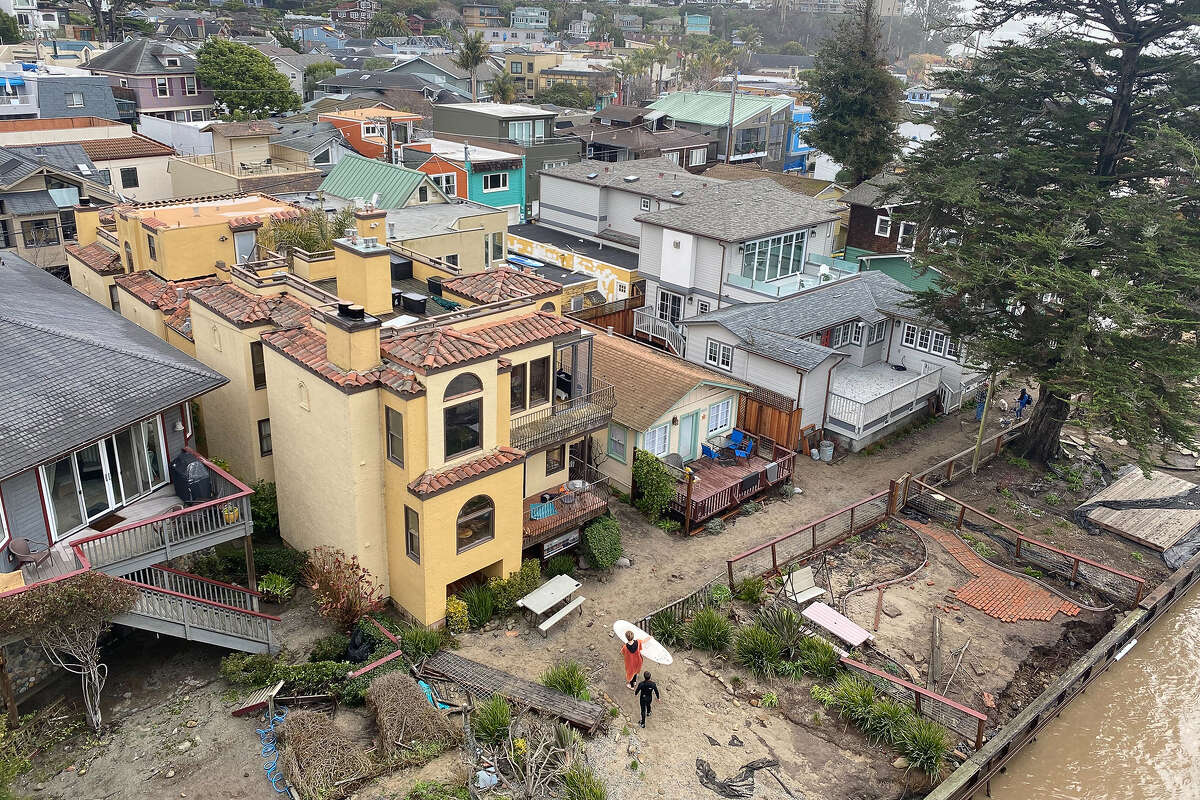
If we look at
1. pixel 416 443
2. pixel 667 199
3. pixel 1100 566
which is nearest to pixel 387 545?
pixel 416 443

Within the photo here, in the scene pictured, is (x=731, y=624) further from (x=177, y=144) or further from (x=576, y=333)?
(x=177, y=144)

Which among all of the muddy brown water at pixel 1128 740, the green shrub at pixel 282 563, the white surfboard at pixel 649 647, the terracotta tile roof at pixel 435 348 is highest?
the terracotta tile roof at pixel 435 348

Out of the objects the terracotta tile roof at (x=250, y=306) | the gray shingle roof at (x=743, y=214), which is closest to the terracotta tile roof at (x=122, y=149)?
the terracotta tile roof at (x=250, y=306)

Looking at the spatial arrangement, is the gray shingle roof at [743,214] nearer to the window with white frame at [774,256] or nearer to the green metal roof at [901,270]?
the window with white frame at [774,256]

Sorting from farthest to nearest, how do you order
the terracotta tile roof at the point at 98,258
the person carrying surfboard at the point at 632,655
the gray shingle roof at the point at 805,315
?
the gray shingle roof at the point at 805,315
the terracotta tile roof at the point at 98,258
the person carrying surfboard at the point at 632,655

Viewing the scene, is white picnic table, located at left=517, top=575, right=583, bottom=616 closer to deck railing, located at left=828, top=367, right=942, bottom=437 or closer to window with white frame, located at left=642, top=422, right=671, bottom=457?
window with white frame, located at left=642, top=422, right=671, bottom=457
